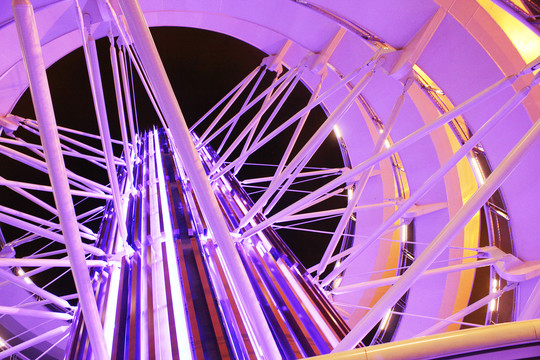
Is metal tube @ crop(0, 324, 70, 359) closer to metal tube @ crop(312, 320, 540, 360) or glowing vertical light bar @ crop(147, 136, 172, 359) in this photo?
glowing vertical light bar @ crop(147, 136, 172, 359)

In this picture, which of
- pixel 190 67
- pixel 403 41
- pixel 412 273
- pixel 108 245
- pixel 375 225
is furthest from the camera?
pixel 190 67

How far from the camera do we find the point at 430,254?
3.73 m

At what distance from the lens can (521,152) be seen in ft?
13.6

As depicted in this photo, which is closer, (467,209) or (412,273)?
(412,273)

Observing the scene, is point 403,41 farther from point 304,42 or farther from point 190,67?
point 190,67

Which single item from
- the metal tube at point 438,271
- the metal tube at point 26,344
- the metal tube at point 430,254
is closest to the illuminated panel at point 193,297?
the metal tube at point 430,254

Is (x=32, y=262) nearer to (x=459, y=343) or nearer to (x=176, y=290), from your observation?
(x=176, y=290)

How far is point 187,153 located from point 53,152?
1.41 meters

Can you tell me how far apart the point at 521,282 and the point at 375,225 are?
24.7 ft

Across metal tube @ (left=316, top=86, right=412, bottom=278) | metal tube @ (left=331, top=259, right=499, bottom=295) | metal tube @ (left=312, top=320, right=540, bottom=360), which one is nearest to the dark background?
metal tube @ (left=316, top=86, right=412, bottom=278)

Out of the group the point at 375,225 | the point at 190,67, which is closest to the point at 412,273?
the point at 375,225

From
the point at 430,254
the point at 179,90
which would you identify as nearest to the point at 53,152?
the point at 430,254

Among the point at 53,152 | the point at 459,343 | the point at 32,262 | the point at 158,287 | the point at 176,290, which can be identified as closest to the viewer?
the point at 459,343

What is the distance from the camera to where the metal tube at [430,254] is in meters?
3.29
